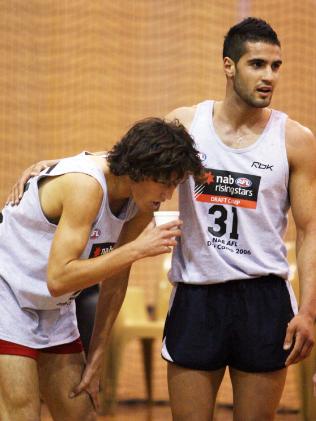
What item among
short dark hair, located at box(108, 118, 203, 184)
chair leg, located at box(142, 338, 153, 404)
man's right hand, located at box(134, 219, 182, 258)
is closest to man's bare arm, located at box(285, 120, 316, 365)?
short dark hair, located at box(108, 118, 203, 184)

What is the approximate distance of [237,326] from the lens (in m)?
2.83

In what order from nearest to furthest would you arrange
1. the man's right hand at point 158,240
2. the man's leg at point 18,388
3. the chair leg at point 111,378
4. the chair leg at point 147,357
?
1. the man's right hand at point 158,240
2. the man's leg at point 18,388
3. the chair leg at point 111,378
4. the chair leg at point 147,357

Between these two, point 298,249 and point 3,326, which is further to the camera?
point 298,249

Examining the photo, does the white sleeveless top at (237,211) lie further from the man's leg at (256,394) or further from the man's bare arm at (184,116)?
the man's leg at (256,394)

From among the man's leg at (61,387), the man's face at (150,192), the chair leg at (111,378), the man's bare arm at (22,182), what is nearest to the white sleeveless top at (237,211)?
the man's face at (150,192)

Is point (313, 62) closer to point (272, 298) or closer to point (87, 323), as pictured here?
point (87, 323)

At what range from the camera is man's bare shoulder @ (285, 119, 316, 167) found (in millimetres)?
2836

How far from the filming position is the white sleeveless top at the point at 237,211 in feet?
9.24

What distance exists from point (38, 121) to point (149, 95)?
87 centimetres

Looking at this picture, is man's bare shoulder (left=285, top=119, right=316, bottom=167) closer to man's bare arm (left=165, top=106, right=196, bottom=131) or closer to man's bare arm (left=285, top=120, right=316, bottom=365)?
man's bare arm (left=285, top=120, right=316, bottom=365)

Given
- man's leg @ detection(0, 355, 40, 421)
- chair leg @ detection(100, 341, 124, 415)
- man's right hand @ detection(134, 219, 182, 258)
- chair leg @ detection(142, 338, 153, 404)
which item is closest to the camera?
man's right hand @ detection(134, 219, 182, 258)

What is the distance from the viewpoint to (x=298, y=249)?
9.53ft

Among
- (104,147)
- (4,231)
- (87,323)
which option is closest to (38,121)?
(104,147)

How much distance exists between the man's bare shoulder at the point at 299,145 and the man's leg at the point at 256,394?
0.71m
